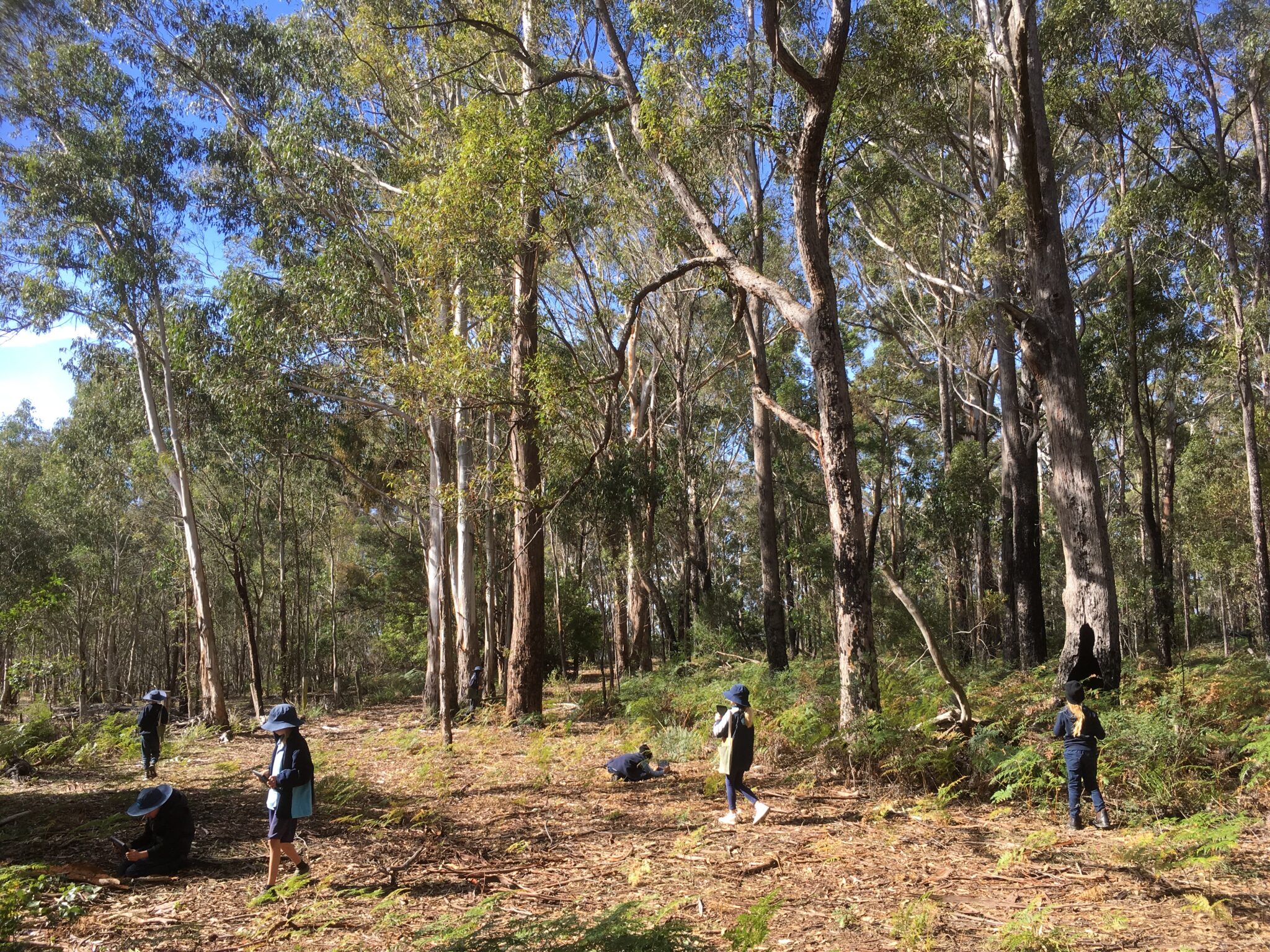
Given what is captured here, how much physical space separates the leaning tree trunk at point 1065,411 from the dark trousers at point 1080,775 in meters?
2.91

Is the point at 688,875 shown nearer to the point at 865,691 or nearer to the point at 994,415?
the point at 865,691

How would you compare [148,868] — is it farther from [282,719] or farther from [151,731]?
[151,731]

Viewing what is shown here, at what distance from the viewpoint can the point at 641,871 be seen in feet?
19.8

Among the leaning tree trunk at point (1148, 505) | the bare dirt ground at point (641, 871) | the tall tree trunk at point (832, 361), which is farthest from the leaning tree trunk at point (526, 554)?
the leaning tree trunk at point (1148, 505)

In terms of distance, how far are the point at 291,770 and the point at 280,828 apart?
0.43m

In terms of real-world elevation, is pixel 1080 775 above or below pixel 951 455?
below

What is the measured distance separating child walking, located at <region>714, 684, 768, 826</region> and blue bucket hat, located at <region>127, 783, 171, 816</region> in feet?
15.2

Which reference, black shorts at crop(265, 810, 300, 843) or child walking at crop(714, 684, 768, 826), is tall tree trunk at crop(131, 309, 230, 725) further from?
child walking at crop(714, 684, 768, 826)

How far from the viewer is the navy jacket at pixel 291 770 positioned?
20.4ft

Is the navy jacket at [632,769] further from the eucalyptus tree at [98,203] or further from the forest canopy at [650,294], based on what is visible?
the eucalyptus tree at [98,203]

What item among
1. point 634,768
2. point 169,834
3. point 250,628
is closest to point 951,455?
point 634,768

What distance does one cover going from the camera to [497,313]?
12453 mm

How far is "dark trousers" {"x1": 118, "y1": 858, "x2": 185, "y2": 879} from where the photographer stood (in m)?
6.61

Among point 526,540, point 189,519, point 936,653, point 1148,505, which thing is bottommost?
point 936,653
